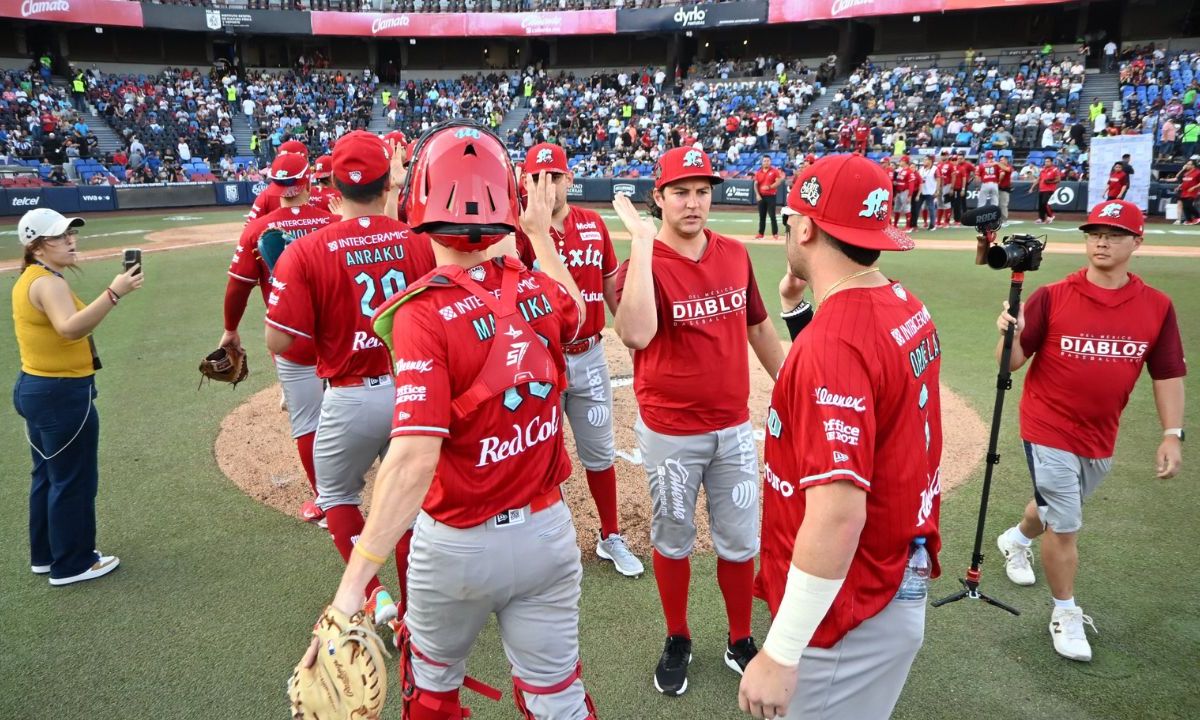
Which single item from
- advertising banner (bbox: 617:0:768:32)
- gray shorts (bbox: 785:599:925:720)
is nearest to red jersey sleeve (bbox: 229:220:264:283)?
gray shorts (bbox: 785:599:925:720)

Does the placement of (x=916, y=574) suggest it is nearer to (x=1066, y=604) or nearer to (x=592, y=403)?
(x=1066, y=604)

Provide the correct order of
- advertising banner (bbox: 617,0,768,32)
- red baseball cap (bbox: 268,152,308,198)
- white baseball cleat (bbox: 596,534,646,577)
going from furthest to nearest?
advertising banner (bbox: 617,0,768,32)
red baseball cap (bbox: 268,152,308,198)
white baseball cleat (bbox: 596,534,646,577)

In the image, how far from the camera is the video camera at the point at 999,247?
3.84 m

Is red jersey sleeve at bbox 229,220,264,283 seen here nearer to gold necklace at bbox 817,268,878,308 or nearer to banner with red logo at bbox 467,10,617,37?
gold necklace at bbox 817,268,878,308

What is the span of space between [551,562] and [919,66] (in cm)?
4000

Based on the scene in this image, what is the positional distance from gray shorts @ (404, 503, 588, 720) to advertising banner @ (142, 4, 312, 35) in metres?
45.6

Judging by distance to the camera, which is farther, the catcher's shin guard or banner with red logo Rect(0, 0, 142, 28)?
banner with red logo Rect(0, 0, 142, 28)

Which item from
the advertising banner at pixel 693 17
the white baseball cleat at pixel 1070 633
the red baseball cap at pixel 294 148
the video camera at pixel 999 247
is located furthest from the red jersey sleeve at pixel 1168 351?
the advertising banner at pixel 693 17

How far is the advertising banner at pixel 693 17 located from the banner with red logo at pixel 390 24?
9735 mm

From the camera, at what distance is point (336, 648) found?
7.01 feet

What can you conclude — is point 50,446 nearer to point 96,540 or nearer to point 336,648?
point 96,540

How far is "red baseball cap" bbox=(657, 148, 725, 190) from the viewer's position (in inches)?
152

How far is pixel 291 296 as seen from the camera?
4000mm

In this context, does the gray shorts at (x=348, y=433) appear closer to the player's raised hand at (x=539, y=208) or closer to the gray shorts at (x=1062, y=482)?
the player's raised hand at (x=539, y=208)
